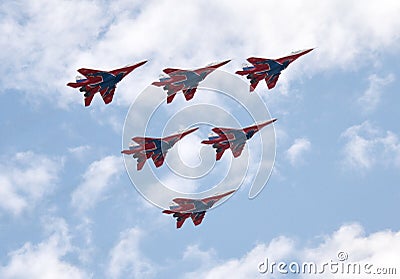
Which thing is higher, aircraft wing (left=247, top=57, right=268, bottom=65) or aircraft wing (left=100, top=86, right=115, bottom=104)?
aircraft wing (left=247, top=57, right=268, bottom=65)

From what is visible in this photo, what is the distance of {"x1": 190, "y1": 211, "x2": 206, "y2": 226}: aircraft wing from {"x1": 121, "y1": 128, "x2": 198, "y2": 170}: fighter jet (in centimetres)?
1322

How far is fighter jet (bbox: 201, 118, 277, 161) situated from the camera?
479ft

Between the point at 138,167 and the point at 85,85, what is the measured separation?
67.7 ft

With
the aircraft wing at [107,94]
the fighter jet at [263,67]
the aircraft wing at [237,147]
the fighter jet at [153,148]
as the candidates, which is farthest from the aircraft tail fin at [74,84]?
the aircraft wing at [237,147]

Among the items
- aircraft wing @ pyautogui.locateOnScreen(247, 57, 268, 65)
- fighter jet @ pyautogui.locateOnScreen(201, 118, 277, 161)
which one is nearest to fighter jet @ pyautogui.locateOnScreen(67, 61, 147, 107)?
fighter jet @ pyautogui.locateOnScreen(201, 118, 277, 161)

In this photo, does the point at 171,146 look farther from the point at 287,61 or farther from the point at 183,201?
the point at 287,61

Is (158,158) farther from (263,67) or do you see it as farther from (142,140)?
(263,67)

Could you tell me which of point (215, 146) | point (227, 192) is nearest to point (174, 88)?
point (215, 146)

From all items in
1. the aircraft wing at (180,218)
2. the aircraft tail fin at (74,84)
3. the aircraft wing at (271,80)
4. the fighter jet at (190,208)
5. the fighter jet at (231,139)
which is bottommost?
the aircraft wing at (180,218)

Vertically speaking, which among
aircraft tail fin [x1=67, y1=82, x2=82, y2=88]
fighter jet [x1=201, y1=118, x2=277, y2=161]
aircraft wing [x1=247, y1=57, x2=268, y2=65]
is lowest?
fighter jet [x1=201, y1=118, x2=277, y2=161]

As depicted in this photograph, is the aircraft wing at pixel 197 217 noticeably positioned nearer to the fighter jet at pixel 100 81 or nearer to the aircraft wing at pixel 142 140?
the aircraft wing at pixel 142 140

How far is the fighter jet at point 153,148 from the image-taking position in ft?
480

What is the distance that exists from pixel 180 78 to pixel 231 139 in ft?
56.5

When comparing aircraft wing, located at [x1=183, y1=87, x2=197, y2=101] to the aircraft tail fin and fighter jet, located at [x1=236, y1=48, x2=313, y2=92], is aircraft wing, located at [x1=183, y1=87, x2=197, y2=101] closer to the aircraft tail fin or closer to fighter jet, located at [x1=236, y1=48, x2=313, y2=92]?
fighter jet, located at [x1=236, y1=48, x2=313, y2=92]
